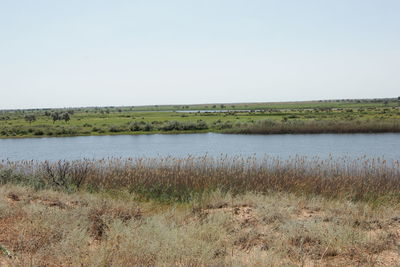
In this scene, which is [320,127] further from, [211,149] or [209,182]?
[209,182]

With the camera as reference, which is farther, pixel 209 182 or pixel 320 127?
pixel 320 127

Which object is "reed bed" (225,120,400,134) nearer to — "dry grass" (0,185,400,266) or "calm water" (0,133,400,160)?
"calm water" (0,133,400,160)

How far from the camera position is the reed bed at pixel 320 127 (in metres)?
44.5

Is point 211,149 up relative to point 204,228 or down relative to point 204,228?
down

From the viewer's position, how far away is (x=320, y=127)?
46.8 meters

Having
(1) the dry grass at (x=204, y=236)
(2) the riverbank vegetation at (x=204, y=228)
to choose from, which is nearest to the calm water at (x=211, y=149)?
(2) the riverbank vegetation at (x=204, y=228)

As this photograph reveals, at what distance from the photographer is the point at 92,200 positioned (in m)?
9.66

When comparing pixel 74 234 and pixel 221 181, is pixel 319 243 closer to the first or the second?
pixel 74 234

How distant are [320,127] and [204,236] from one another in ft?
141

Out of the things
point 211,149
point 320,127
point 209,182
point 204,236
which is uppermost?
point 204,236

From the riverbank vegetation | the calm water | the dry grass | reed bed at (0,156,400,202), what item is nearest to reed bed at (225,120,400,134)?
the calm water

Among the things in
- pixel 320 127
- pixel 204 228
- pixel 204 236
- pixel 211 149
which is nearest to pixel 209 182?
pixel 204 228

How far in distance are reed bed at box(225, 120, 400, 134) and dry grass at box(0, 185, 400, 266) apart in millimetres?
38278

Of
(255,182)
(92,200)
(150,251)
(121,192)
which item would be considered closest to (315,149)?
(255,182)
